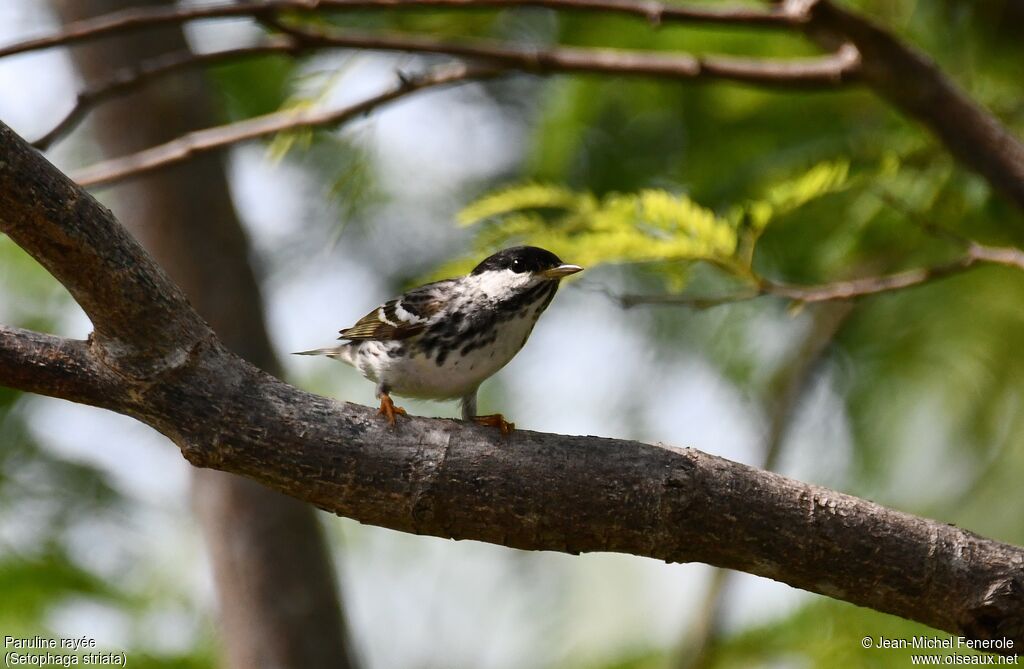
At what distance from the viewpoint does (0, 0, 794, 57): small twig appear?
9.48ft

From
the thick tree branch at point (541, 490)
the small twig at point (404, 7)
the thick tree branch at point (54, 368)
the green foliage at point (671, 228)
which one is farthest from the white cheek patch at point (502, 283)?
the thick tree branch at point (54, 368)

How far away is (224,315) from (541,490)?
270 centimetres

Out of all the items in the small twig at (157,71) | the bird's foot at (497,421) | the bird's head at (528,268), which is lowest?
the bird's foot at (497,421)

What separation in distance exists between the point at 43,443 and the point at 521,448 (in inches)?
119

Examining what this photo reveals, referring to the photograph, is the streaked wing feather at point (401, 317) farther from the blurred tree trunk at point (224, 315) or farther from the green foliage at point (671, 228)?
the blurred tree trunk at point (224, 315)

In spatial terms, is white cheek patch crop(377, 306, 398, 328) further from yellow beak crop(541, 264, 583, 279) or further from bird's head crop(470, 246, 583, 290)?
yellow beak crop(541, 264, 583, 279)

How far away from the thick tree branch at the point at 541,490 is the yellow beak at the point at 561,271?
94 centimetres

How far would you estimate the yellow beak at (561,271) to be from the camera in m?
3.19

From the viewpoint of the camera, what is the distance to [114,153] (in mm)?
4875

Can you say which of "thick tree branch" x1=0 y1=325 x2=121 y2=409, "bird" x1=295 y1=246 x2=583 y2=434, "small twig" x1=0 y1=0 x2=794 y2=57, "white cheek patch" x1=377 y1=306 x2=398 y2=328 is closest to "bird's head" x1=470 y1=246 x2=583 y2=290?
"bird" x1=295 y1=246 x2=583 y2=434

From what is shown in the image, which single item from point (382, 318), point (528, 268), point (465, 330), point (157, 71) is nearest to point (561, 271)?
point (528, 268)

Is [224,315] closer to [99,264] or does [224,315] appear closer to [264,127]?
[264,127]

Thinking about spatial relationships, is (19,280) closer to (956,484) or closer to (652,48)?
(652,48)

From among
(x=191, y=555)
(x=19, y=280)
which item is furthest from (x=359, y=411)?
(x=191, y=555)
